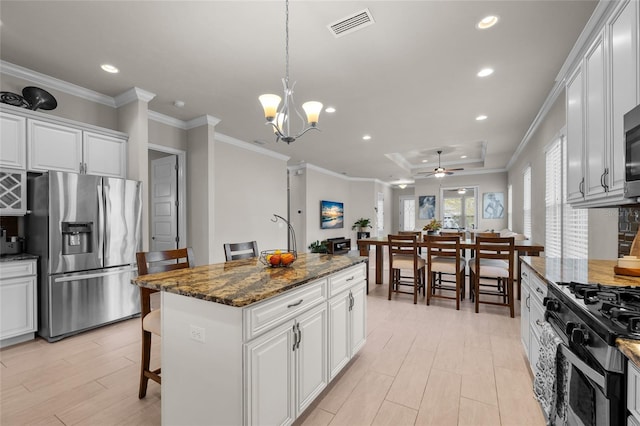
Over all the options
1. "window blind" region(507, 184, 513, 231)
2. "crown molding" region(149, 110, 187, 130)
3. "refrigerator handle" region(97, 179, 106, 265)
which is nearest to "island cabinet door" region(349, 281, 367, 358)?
"refrigerator handle" region(97, 179, 106, 265)

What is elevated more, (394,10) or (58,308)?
(394,10)

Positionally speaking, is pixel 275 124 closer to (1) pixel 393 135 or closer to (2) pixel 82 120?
(2) pixel 82 120

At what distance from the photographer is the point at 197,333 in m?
1.43

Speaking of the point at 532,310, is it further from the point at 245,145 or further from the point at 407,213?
the point at 407,213

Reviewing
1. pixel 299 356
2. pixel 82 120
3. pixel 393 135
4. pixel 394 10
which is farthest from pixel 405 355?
pixel 82 120

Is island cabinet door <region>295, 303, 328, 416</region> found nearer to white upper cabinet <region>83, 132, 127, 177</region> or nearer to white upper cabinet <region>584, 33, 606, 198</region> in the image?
white upper cabinet <region>584, 33, 606, 198</region>

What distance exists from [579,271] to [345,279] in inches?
62.0

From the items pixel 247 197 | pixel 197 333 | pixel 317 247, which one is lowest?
pixel 317 247

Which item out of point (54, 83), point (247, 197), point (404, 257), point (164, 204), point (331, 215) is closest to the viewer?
point (54, 83)

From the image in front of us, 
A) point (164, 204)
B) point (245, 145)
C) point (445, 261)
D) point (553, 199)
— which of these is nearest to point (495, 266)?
point (445, 261)

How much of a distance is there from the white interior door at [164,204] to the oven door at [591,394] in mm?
4855

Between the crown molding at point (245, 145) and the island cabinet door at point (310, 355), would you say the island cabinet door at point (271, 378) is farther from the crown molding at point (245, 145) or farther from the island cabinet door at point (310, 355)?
the crown molding at point (245, 145)

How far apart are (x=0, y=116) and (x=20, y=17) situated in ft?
3.21

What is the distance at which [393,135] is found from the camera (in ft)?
17.5
